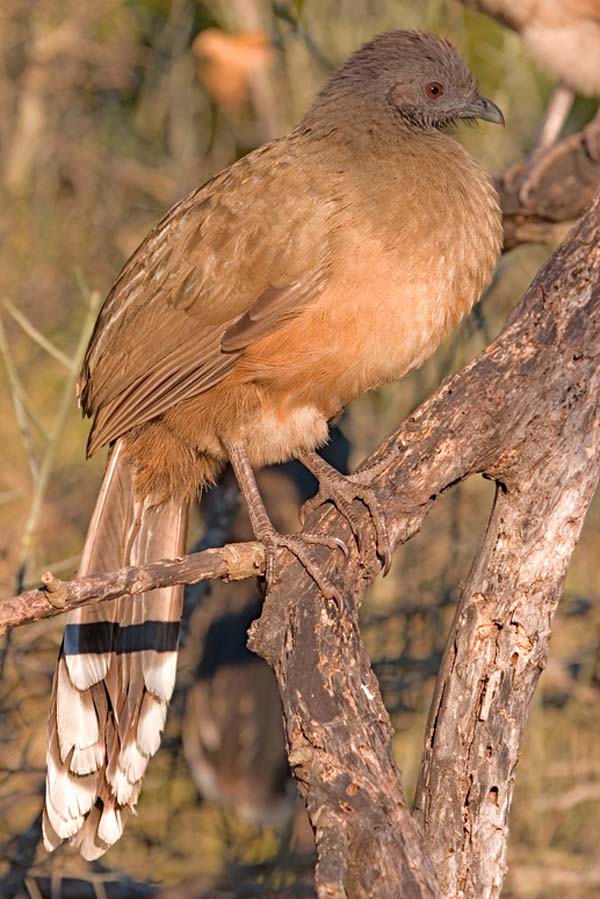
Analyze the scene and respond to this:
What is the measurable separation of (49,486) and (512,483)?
12.4ft

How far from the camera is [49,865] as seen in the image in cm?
509

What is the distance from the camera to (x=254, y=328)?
13.6 feet

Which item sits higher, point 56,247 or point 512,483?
point 56,247

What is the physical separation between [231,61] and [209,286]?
3137mm

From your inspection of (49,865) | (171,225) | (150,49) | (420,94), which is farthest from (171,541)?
(150,49)

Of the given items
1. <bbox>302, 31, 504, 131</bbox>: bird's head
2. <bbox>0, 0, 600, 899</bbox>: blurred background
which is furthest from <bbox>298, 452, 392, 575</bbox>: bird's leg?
<bbox>302, 31, 504, 131</bbox>: bird's head

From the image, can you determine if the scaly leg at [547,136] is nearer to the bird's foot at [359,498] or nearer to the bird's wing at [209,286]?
the bird's wing at [209,286]

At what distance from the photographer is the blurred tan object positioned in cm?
693

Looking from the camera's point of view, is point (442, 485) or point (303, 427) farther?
point (303, 427)

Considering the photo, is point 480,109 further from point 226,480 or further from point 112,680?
point 112,680

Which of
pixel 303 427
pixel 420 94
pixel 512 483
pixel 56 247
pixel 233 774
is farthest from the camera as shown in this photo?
pixel 56 247

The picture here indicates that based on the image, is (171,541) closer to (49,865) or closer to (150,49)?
(49,865)

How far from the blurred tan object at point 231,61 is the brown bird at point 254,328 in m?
2.38

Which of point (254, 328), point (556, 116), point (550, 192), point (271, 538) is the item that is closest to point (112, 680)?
point (271, 538)
